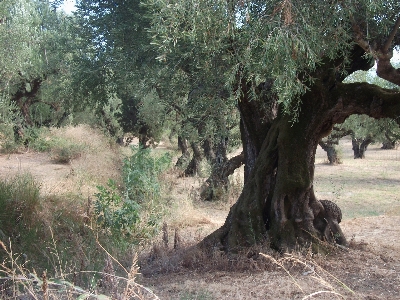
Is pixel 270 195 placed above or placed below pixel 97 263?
above

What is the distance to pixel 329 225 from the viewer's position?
6781mm

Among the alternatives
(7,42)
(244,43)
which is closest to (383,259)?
(244,43)

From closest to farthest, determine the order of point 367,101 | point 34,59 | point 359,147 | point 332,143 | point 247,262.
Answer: point 367,101, point 247,262, point 34,59, point 332,143, point 359,147

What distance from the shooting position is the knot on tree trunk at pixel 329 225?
6734 millimetres

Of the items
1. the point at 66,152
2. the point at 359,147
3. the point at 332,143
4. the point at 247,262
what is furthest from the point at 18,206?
the point at 359,147

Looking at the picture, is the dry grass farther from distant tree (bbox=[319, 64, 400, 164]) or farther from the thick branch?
the thick branch

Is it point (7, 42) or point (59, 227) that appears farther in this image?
point (7, 42)

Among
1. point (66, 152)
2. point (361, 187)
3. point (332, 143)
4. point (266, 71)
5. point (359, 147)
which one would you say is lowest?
point (361, 187)

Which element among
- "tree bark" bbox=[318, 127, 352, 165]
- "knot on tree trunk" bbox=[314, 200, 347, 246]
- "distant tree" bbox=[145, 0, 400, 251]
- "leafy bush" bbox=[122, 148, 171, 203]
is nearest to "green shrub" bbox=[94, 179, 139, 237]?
"leafy bush" bbox=[122, 148, 171, 203]

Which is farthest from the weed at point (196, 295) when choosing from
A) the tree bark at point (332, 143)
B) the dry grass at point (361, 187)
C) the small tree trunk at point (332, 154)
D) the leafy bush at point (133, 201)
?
the small tree trunk at point (332, 154)

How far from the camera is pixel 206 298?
4875 millimetres

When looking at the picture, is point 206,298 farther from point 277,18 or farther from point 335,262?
point 277,18

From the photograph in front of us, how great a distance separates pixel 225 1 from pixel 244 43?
54cm

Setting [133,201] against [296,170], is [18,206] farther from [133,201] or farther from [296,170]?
[296,170]
